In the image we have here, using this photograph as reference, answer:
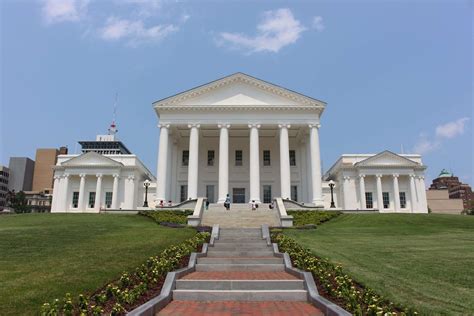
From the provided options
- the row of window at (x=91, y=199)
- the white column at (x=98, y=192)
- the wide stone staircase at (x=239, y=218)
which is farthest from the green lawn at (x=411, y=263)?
the row of window at (x=91, y=199)

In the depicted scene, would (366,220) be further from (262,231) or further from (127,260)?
(127,260)

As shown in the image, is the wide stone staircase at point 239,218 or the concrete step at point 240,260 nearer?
the concrete step at point 240,260

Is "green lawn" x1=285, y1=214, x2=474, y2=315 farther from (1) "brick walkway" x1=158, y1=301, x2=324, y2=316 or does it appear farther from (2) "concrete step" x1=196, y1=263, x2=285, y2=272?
(2) "concrete step" x1=196, y1=263, x2=285, y2=272

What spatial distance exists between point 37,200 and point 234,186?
324 ft

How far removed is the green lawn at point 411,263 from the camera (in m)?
7.93

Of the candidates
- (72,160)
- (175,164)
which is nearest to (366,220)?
(175,164)

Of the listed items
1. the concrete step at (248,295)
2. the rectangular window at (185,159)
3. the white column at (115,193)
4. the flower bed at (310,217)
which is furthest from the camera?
the white column at (115,193)

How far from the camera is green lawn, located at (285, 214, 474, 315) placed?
7.93m

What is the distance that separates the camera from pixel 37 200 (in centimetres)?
11912

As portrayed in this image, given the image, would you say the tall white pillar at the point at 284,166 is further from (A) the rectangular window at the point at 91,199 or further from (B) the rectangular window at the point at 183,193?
(A) the rectangular window at the point at 91,199

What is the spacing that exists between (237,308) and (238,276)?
2.72 m

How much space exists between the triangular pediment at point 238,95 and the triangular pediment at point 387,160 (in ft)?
47.6

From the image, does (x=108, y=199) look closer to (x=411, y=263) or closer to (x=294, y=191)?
(x=294, y=191)

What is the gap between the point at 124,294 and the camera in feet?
26.1
